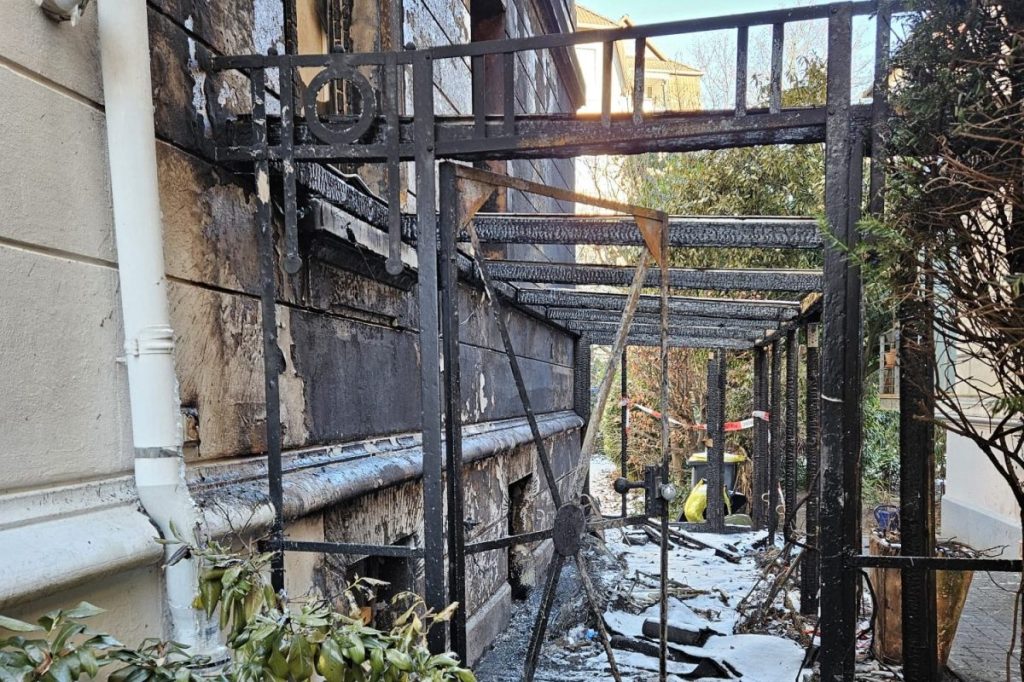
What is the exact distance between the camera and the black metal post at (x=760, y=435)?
10219mm

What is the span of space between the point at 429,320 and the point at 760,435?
975cm

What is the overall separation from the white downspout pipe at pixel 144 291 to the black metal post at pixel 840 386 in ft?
7.02

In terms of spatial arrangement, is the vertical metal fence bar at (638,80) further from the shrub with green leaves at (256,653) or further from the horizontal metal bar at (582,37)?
the shrub with green leaves at (256,653)

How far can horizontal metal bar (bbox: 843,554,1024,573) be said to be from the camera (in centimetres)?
236

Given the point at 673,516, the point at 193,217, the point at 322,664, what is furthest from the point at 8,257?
the point at 673,516

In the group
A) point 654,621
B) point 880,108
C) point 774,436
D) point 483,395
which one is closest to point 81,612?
point 880,108

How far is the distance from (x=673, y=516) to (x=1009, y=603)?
8.11 m

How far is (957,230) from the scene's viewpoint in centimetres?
208

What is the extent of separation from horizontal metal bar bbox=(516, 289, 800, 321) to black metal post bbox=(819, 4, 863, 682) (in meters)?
3.59

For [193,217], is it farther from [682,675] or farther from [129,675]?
[682,675]

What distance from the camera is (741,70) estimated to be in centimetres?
240

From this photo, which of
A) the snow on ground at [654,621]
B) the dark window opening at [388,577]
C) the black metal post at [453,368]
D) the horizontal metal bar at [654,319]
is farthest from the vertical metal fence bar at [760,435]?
the black metal post at [453,368]

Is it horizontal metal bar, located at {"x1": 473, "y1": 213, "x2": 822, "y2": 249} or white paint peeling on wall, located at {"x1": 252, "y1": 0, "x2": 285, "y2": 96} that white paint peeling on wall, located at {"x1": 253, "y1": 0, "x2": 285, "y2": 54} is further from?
horizontal metal bar, located at {"x1": 473, "y1": 213, "x2": 822, "y2": 249}

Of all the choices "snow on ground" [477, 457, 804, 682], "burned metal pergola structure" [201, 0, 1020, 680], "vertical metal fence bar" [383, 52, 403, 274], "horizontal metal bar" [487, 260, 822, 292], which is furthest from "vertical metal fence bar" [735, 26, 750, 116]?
"snow on ground" [477, 457, 804, 682]
